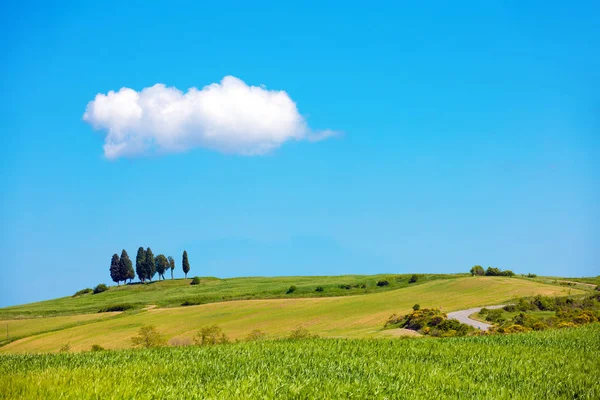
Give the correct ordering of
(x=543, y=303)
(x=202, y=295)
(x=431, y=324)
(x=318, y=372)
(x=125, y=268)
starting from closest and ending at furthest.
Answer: (x=318, y=372) < (x=431, y=324) < (x=543, y=303) < (x=202, y=295) < (x=125, y=268)

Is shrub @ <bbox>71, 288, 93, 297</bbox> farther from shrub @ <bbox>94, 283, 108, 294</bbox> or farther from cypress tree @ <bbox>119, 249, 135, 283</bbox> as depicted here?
cypress tree @ <bbox>119, 249, 135, 283</bbox>

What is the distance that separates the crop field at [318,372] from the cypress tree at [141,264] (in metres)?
183

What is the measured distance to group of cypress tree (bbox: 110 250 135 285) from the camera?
196 m

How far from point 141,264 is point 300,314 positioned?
122 metres

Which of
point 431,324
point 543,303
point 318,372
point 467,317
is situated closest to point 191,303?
point 467,317

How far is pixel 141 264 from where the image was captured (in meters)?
196

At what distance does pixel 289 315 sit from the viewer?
88125mm

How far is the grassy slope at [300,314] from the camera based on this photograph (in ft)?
250

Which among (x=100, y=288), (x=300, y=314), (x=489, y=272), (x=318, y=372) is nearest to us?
(x=318, y=372)

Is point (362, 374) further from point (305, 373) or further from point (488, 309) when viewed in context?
point (488, 309)

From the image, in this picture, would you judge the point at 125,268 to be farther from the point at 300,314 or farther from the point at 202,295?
the point at 300,314

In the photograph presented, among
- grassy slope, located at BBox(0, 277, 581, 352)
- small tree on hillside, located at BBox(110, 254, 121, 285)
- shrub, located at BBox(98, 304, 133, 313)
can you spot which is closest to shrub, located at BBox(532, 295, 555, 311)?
grassy slope, located at BBox(0, 277, 581, 352)

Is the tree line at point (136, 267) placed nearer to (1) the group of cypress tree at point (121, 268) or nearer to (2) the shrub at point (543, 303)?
(1) the group of cypress tree at point (121, 268)

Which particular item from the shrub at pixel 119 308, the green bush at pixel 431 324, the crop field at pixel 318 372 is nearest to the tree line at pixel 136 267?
the shrub at pixel 119 308
